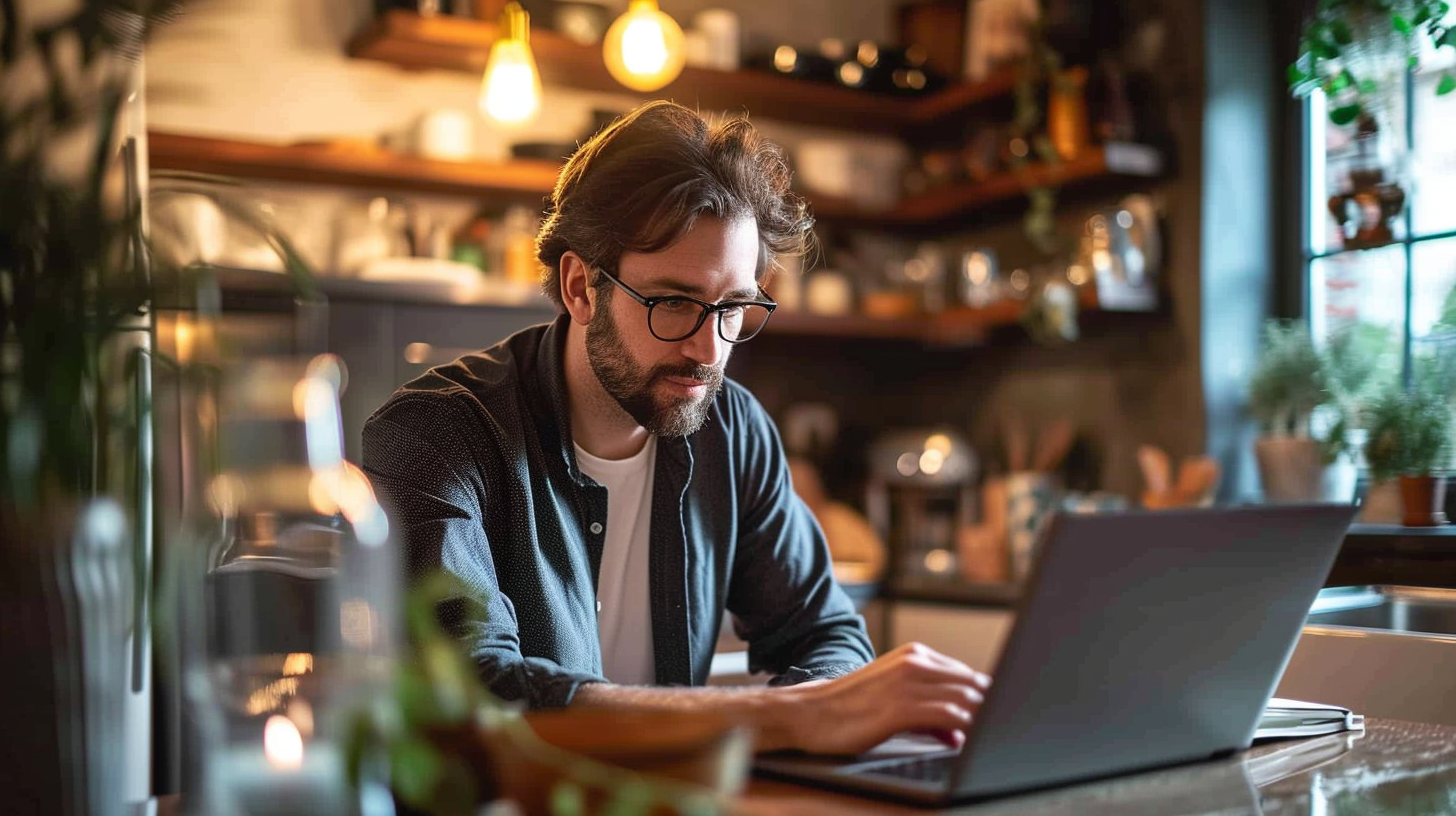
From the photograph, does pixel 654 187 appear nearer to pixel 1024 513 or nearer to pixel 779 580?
pixel 779 580

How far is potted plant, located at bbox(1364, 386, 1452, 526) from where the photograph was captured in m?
2.45

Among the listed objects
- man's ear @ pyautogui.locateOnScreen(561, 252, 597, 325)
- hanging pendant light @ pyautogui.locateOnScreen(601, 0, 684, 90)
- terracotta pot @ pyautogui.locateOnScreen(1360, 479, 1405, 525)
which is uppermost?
hanging pendant light @ pyautogui.locateOnScreen(601, 0, 684, 90)

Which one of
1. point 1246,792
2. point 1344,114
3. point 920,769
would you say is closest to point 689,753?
point 920,769

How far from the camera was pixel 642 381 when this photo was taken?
67.6 inches

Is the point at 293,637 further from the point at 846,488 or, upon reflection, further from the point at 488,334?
the point at 846,488

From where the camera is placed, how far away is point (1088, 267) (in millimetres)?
3277

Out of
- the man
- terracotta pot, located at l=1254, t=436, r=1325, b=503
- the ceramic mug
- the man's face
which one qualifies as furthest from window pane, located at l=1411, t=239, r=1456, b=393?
the man's face

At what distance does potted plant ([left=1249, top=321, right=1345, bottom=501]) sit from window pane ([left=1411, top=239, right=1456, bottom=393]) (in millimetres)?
196

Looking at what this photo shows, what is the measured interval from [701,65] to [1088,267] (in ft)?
3.83

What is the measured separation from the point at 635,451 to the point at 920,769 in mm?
913

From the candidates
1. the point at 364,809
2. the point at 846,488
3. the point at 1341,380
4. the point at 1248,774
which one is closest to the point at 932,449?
the point at 846,488

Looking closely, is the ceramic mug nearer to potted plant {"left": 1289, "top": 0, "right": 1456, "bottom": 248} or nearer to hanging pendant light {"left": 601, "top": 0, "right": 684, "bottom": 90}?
potted plant {"left": 1289, "top": 0, "right": 1456, "bottom": 248}

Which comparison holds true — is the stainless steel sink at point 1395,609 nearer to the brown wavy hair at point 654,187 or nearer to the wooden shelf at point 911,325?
the brown wavy hair at point 654,187

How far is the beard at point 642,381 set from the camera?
171 cm
